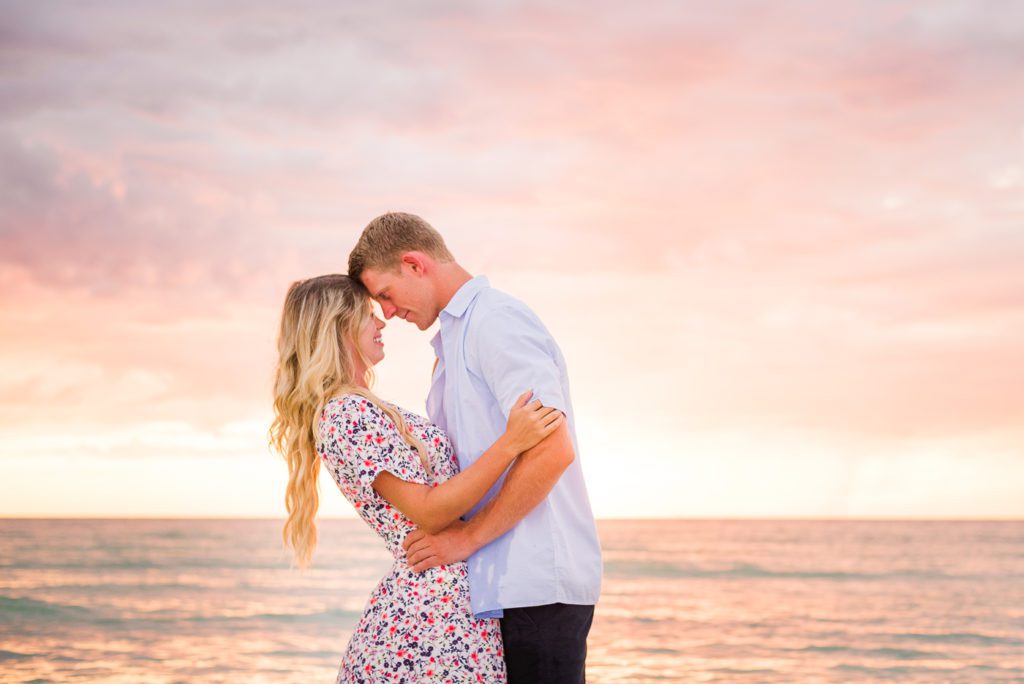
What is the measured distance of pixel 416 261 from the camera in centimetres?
289

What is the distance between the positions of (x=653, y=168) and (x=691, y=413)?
47.4 feet

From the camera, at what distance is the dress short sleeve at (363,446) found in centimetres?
263

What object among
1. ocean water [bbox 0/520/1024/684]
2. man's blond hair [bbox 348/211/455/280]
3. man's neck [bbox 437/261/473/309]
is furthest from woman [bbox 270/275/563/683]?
ocean water [bbox 0/520/1024/684]

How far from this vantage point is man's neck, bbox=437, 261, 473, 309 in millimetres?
2906

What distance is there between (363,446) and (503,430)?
390 mm

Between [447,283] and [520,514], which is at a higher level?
[447,283]

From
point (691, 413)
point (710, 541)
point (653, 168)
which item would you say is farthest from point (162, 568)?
point (710, 541)

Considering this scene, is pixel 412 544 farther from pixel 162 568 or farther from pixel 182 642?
pixel 162 568

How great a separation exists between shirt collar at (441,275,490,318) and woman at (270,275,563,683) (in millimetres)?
281

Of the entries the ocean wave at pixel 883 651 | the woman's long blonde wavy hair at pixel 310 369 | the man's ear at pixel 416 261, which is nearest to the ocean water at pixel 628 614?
the ocean wave at pixel 883 651

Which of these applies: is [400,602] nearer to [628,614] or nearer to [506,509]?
[506,509]

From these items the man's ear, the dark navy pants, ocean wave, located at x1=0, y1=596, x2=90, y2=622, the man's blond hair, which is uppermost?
the man's blond hair

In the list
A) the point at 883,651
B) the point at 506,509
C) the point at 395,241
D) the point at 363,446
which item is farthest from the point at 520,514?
the point at 883,651

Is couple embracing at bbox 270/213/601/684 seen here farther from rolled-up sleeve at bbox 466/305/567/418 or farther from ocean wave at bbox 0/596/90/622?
ocean wave at bbox 0/596/90/622
